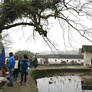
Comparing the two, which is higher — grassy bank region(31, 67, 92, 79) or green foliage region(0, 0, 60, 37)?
green foliage region(0, 0, 60, 37)

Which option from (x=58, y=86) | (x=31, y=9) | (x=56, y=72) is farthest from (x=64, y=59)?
(x=31, y=9)

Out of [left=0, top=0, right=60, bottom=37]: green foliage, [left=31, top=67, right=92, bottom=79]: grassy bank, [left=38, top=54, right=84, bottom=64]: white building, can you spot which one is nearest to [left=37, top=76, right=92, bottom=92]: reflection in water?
[left=31, top=67, right=92, bottom=79]: grassy bank

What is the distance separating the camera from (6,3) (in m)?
7.64

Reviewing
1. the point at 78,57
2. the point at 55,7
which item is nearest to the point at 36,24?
the point at 55,7

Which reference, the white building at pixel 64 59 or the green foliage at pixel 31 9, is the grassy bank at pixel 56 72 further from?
the white building at pixel 64 59

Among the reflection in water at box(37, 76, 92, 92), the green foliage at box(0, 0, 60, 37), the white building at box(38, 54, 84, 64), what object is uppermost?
the green foliage at box(0, 0, 60, 37)

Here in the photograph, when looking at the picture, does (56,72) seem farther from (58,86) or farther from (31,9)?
(31,9)

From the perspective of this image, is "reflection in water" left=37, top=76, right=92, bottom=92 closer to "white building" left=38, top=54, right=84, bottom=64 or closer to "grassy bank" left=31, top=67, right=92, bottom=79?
"grassy bank" left=31, top=67, right=92, bottom=79

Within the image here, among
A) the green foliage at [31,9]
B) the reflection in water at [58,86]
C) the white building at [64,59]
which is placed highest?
the green foliage at [31,9]

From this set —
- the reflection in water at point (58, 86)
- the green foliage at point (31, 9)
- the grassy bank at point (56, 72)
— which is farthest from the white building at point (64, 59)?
the green foliage at point (31, 9)

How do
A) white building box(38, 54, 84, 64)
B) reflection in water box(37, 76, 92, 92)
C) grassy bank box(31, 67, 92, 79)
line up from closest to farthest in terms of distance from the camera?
reflection in water box(37, 76, 92, 92) → grassy bank box(31, 67, 92, 79) → white building box(38, 54, 84, 64)

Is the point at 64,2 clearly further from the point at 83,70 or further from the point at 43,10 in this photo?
the point at 83,70

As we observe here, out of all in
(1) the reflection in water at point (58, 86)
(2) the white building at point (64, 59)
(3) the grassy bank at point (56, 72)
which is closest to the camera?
(1) the reflection in water at point (58, 86)

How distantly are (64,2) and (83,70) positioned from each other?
18.0 m
